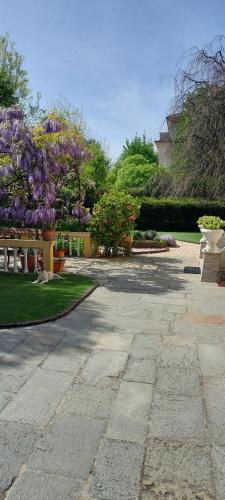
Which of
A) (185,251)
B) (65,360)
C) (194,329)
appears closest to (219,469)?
(65,360)

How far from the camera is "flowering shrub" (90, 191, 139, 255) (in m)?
11.5

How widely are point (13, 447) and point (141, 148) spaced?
4921 cm

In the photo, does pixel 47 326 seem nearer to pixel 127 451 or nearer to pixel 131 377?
pixel 131 377

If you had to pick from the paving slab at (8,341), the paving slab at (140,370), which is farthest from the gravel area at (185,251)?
the paving slab at (140,370)

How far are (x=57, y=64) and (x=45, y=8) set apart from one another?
376 centimetres

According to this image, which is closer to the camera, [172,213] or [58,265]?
[58,265]

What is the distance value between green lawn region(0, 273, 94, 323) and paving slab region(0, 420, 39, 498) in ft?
7.72

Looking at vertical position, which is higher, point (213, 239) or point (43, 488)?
point (213, 239)

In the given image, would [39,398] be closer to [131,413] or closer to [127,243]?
[131,413]

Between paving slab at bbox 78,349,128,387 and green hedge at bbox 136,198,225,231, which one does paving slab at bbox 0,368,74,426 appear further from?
green hedge at bbox 136,198,225,231

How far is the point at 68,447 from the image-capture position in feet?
8.31

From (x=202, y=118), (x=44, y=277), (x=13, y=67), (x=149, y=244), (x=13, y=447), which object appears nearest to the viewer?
(x=13, y=447)

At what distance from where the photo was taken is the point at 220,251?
324 inches

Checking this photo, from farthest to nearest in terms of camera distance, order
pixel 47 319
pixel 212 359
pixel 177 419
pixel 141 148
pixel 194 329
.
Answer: pixel 141 148 < pixel 47 319 < pixel 194 329 < pixel 212 359 < pixel 177 419
